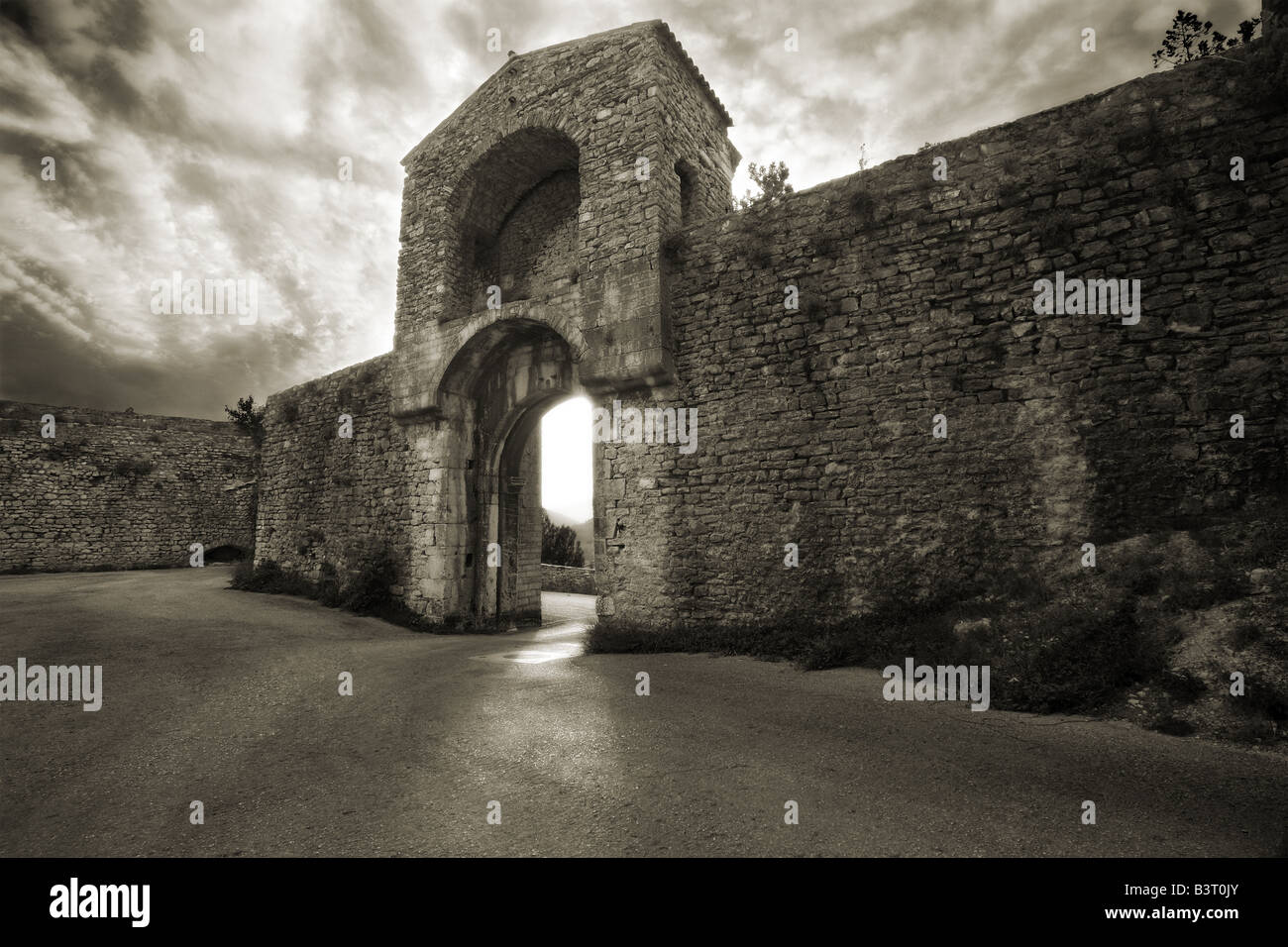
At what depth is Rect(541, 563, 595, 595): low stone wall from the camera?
17641 mm

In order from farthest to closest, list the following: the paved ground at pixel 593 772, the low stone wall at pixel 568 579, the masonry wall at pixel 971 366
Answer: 1. the low stone wall at pixel 568 579
2. the masonry wall at pixel 971 366
3. the paved ground at pixel 593 772

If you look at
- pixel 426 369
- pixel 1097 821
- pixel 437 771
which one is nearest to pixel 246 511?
pixel 426 369

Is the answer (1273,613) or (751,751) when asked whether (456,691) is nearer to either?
(751,751)

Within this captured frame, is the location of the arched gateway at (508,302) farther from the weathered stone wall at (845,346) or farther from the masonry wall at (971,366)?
the masonry wall at (971,366)

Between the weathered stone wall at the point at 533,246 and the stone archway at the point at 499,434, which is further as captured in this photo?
the weathered stone wall at the point at 533,246

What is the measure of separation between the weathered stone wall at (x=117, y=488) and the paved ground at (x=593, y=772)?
16128mm

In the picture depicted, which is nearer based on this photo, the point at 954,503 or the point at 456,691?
the point at 456,691

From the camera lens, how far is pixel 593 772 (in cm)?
342

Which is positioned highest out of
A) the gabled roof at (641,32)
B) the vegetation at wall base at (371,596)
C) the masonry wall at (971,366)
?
the gabled roof at (641,32)

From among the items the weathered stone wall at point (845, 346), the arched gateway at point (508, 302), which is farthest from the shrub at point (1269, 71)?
the arched gateway at point (508, 302)

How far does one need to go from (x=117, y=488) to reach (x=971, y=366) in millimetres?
24171

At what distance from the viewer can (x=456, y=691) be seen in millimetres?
5398

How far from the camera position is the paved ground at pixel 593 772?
2625mm

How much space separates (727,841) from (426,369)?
386 inches
